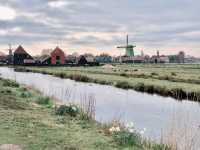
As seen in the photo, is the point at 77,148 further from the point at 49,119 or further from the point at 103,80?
the point at 103,80

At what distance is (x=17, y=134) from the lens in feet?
37.6

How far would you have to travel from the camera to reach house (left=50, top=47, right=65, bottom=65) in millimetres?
127188

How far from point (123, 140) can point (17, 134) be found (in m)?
2.96

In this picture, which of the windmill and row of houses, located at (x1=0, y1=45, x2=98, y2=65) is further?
the windmill

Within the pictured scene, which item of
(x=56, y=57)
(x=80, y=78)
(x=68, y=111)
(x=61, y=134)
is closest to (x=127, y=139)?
(x=61, y=134)

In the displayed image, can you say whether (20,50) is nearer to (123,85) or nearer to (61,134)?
(123,85)

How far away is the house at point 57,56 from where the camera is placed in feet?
417

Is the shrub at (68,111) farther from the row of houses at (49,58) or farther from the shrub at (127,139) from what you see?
the row of houses at (49,58)

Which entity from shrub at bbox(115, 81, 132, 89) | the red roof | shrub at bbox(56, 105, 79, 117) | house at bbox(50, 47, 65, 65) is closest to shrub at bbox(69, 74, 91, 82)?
shrub at bbox(115, 81, 132, 89)

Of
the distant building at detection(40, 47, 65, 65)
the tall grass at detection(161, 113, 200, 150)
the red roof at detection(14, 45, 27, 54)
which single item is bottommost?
the tall grass at detection(161, 113, 200, 150)

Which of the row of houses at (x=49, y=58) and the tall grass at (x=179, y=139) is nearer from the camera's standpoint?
the tall grass at (x=179, y=139)

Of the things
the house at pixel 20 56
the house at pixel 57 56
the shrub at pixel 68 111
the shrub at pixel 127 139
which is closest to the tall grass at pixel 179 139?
the shrub at pixel 127 139

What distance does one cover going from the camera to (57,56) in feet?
422

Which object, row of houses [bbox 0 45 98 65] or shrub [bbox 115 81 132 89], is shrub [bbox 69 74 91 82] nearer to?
shrub [bbox 115 81 132 89]
